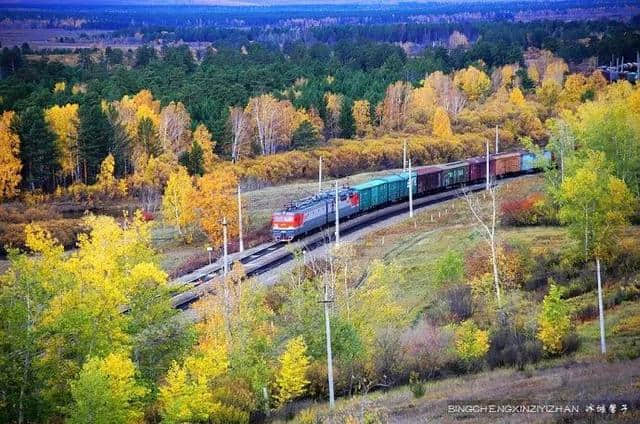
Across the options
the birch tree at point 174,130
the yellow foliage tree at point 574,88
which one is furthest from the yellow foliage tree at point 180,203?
the yellow foliage tree at point 574,88

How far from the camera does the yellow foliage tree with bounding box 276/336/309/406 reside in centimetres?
2178

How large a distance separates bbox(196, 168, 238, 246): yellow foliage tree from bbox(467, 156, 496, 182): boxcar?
17.8 metres

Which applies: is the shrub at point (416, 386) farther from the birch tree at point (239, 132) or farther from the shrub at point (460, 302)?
the birch tree at point (239, 132)

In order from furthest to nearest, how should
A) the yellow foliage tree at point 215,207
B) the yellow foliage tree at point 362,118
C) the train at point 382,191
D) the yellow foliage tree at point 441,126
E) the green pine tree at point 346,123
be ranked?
1. the yellow foliage tree at point 362,118
2. the yellow foliage tree at point 441,126
3. the green pine tree at point 346,123
4. the yellow foliage tree at point 215,207
5. the train at point 382,191

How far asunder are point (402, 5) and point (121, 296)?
134813 millimetres

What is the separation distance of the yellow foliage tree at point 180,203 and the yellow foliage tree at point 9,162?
293 inches

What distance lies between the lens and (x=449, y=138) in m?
65.9

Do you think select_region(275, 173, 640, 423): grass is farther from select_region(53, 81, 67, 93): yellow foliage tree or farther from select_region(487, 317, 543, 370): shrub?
select_region(53, 81, 67, 93): yellow foliage tree

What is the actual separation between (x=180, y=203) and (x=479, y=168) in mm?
20776

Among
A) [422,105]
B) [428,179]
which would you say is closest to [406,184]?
[428,179]

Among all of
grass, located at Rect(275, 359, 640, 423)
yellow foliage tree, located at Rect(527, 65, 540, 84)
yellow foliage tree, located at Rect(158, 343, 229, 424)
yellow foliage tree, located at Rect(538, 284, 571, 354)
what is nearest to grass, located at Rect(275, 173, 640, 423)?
grass, located at Rect(275, 359, 640, 423)

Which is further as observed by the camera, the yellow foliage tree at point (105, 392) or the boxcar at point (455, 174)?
the boxcar at point (455, 174)

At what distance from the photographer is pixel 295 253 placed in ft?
95.7

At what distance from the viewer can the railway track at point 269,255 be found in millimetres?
31828
